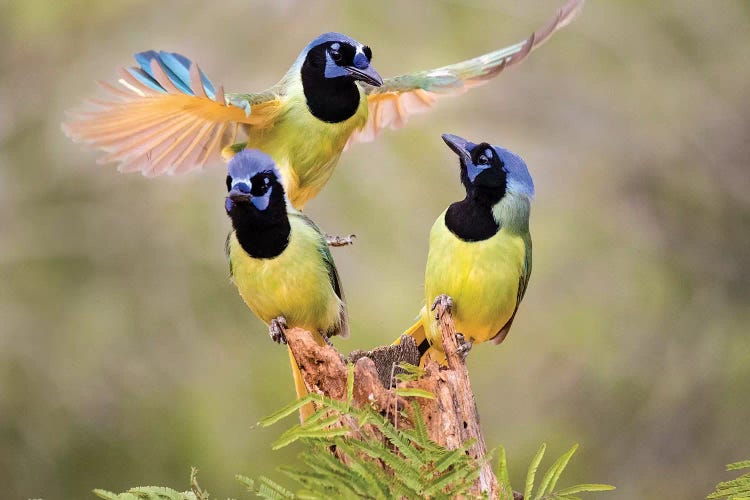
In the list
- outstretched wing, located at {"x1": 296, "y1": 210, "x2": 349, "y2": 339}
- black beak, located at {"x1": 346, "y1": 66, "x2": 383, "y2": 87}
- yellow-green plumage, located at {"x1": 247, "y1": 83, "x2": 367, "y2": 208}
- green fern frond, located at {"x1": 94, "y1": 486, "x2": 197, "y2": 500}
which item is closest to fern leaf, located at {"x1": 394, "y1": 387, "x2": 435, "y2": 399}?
green fern frond, located at {"x1": 94, "y1": 486, "x2": 197, "y2": 500}

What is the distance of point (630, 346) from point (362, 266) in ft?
6.29

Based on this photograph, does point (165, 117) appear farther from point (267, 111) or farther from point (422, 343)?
point (422, 343)

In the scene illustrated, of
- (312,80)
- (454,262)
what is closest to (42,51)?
(312,80)

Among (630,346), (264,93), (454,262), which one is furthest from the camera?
(630,346)

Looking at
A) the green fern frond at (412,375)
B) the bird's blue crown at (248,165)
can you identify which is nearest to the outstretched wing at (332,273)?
the bird's blue crown at (248,165)

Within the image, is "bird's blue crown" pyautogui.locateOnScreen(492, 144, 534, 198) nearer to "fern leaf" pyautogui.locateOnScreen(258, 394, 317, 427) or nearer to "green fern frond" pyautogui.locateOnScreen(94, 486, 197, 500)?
"fern leaf" pyautogui.locateOnScreen(258, 394, 317, 427)

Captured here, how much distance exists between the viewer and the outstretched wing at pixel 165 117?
307 centimetres

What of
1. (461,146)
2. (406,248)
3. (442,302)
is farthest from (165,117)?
(406,248)

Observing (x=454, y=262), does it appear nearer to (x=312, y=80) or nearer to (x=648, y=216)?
(x=312, y=80)

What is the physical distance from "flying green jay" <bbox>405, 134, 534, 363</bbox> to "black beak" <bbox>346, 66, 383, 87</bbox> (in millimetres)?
266

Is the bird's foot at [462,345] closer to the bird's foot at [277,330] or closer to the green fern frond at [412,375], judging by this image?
the green fern frond at [412,375]

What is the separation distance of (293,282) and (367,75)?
66 centimetres

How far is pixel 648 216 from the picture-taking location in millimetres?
7570

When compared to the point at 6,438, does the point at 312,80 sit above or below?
below
